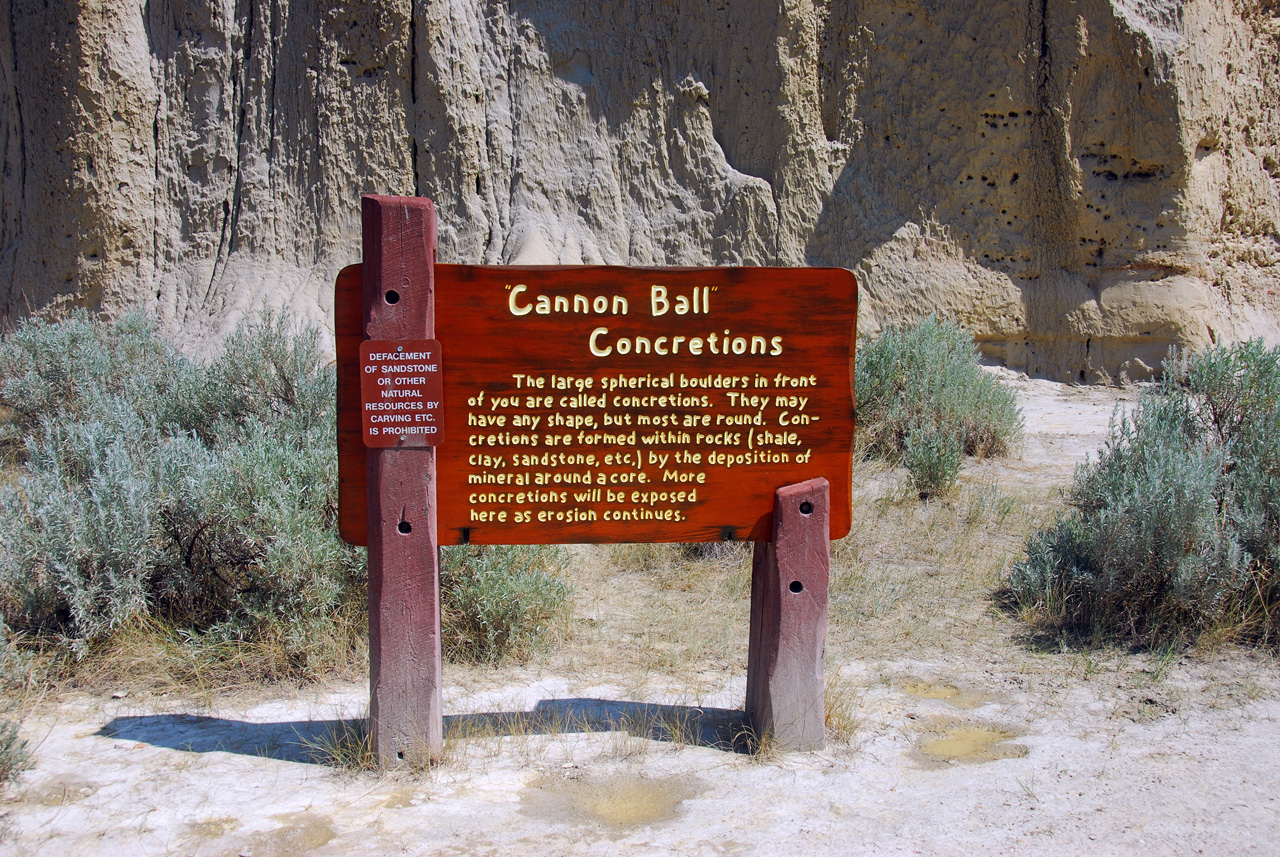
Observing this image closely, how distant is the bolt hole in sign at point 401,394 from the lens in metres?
3.19

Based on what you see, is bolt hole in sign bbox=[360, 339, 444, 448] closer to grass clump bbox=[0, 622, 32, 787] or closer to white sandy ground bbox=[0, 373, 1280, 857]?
white sandy ground bbox=[0, 373, 1280, 857]

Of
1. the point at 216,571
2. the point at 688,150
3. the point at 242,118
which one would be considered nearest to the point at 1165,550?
the point at 216,571

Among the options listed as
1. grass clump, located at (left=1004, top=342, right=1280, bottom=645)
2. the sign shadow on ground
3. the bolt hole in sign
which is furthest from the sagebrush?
grass clump, located at (left=1004, top=342, right=1280, bottom=645)

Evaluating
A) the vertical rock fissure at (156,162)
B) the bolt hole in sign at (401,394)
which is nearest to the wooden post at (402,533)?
the bolt hole in sign at (401,394)

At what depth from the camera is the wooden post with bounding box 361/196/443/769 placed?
3189 mm

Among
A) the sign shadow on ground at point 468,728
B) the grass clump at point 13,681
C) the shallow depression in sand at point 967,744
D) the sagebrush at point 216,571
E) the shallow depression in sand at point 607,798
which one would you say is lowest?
the shallow depression in sand at point 607,798

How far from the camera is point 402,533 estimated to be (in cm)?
323

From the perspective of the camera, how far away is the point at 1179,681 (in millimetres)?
4035

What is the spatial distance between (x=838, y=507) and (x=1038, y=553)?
2035 mm

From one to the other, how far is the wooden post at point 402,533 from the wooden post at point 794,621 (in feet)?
3.85

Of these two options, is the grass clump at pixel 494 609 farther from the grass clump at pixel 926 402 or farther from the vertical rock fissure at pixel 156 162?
the vertical rock fissure at pixel 156 162

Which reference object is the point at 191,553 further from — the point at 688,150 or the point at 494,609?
the point at 688,150

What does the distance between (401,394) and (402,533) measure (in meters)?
0.47

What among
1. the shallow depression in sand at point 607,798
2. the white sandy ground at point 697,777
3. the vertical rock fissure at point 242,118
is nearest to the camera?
the white sandy ground at point 697,777
